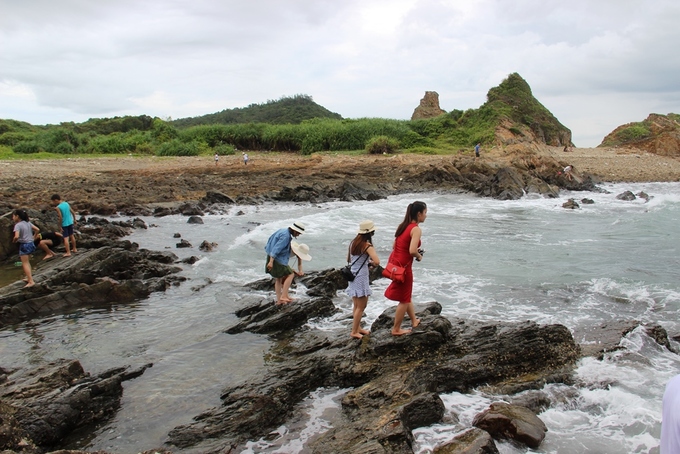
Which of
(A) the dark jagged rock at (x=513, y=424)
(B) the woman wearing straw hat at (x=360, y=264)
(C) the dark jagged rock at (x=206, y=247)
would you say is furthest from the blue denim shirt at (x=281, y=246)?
(C) the dark jagged rock at (x=206, y=247)

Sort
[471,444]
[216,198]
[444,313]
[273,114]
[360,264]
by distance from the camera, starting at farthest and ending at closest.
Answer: [273,114], [216,198], [444,313], [360,264], [471,444]

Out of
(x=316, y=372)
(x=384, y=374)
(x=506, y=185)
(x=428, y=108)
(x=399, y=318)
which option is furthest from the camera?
(x=428, y=108)

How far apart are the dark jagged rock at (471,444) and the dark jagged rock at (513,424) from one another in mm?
363

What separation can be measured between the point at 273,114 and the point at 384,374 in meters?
87.4

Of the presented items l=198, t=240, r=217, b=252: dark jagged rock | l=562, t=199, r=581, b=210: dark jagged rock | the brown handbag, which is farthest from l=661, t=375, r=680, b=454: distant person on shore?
l=562, t=199, r=581, b=210: dark jagged rock

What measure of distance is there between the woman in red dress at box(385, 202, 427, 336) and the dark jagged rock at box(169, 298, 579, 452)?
0.40m

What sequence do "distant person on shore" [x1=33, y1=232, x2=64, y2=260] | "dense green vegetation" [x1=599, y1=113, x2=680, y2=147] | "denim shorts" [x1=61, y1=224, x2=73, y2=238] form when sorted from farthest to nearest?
1. "dense green vegetation" [x1=599, y1=113, x2=680, y2=147]
2. "denim shorts" [x1=61, y1=224, x2=73, y2=238]
3. "distant person on shore" [x1=33, y1=232, x2=64, y2=260]

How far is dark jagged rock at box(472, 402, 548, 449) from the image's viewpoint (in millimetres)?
5691

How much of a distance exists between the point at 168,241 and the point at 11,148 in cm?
3968

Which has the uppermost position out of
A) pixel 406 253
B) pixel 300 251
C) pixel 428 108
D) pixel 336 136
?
pixel 428 108

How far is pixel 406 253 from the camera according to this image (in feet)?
24.0

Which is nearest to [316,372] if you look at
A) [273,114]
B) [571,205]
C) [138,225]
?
[138,225]

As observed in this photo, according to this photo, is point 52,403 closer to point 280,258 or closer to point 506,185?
point 280,258

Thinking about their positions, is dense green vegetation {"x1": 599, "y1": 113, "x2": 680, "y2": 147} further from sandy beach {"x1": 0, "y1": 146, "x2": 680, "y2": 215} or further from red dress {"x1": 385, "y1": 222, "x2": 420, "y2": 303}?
red dress {"x1": 385, "y1": 222, "x2": 420, "y2": 303}
